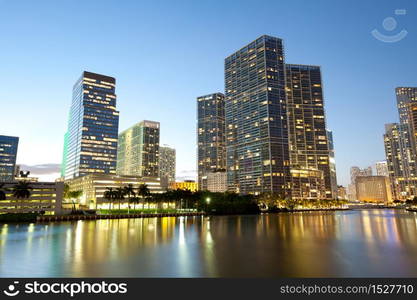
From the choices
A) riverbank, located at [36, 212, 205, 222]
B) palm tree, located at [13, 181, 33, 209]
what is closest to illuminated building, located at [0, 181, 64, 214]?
palm tree, located at [13, 181, 33, 209]

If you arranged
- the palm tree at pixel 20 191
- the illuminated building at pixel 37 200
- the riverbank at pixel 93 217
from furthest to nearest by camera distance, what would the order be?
the illuminated building at pixel 37 200, the palm tree at pixel 20 191, the riverbank at pixel 93 217

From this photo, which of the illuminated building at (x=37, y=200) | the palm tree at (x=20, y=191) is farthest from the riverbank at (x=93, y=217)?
the illuminated building at (x=37, y=200)

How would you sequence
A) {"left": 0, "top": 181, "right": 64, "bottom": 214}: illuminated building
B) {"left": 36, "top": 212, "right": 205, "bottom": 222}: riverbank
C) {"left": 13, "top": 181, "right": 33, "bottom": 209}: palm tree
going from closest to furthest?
{"left": 36, "top": 212, "right": 205, "bottom": 222}: riverbank < {"left": 13, "top": 181, "right": 33, "bottom": 209}: palm tree < {"left": 0, "top": 181, "right": 64, "bottom": 214}: illuminated building

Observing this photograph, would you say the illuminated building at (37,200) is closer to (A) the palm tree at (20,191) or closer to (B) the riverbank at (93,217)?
(A) the palm tree at (20,191)

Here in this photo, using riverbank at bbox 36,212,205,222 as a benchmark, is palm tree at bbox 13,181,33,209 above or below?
above

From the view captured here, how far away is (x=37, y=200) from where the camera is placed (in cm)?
15100

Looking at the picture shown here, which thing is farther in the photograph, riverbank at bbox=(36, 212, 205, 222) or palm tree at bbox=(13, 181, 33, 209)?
palm tree at bbox=(13, 181, 33, 209)

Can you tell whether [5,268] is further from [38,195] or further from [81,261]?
[38,195]

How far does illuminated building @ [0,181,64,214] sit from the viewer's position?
143m

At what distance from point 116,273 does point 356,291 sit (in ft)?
61.5

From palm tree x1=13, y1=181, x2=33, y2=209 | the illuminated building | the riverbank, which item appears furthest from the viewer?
the illuminated building

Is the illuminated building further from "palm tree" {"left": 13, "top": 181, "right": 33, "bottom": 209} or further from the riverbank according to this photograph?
the riverbank

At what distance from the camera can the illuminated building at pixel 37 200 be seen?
470 feet

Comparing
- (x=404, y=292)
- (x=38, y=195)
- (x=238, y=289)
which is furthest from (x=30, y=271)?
(x=38, y=195)
